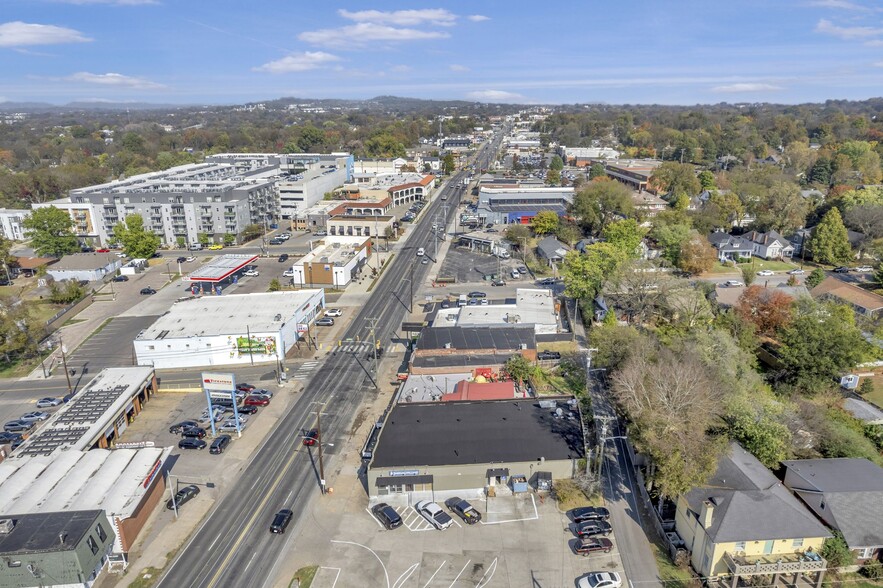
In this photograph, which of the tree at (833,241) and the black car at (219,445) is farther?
the tree at (833,241)

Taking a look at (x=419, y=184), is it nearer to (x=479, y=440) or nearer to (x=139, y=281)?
(x=139, y=281)

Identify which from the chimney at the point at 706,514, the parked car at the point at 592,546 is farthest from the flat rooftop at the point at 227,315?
the chimney at the point at 706,514

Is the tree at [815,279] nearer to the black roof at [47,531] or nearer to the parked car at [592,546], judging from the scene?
the parked car at [592,546]

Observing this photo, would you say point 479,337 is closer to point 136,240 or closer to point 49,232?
point 136,240

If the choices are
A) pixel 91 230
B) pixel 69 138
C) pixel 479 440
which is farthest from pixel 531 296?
pixel 69 138

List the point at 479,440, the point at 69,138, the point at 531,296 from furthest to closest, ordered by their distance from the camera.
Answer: the point at 69,138 → the point at 531,296 → the point at 479,440

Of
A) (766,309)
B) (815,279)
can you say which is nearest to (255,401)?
(766,309)

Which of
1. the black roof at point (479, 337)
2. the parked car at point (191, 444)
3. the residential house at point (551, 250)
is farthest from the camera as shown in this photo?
the residential house at point (551, 250)
